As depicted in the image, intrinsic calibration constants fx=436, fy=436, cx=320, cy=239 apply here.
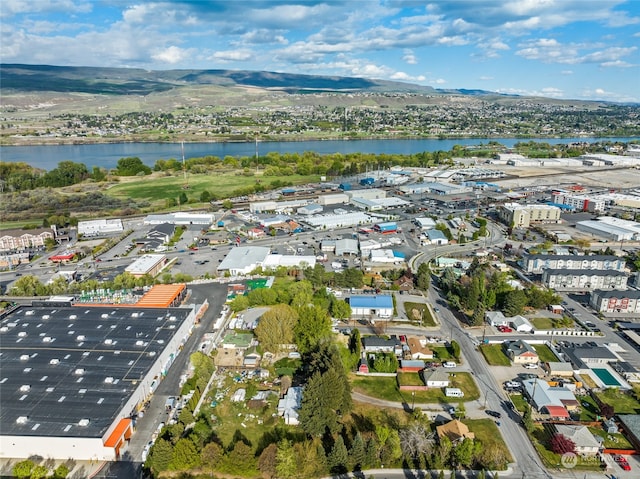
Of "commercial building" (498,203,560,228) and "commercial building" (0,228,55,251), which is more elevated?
"commercial building" (498,203,560,228)

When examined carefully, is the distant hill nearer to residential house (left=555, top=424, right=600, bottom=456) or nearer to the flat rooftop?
the flat rooftop

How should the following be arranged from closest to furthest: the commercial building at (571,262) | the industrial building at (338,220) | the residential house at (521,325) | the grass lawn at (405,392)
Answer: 1. the grass lawn at (405,392)
2. the residential house at (521,325)
3. the commercial building at (571,262)
4. the industrial building at (338,220)

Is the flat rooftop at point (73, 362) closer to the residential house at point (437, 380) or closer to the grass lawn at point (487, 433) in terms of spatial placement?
the residential house at point (437, 380)

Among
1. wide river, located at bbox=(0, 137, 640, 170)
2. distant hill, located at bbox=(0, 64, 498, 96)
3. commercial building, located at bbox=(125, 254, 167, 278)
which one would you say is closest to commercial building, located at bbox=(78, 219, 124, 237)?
commercial building, located at bbox=(125, 254, 167, 278)

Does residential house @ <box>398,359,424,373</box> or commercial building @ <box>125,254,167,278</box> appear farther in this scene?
commercial building @ <box>125,254,167,278</box>

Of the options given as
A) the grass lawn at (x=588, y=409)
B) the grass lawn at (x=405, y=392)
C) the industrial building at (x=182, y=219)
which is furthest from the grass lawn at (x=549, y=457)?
the industrial building at (x=182, y=219)
